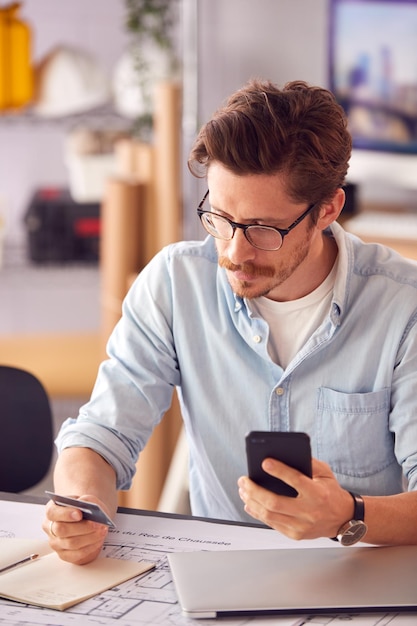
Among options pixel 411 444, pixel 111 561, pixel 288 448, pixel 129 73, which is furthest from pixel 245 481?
pixel 129 73

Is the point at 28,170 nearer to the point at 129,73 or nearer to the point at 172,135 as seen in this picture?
the point at 129,73

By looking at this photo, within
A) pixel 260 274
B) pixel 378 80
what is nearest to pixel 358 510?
pixel 260 274

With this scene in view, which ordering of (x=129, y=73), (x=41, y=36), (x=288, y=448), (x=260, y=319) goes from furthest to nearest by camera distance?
(x=41, y=36)
(x=129, y=73)
(x=260, y=319)
(x=288, y=448)

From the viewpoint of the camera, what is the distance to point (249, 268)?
59.7 inches

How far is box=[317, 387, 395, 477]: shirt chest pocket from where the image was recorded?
1.57 metres

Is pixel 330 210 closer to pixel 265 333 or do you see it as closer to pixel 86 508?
pixel 265 333

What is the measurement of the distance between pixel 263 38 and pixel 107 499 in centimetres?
225

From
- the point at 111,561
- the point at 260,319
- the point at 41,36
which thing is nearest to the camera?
the point at 111,561

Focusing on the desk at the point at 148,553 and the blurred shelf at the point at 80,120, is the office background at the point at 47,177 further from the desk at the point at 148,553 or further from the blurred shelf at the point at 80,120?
the desk at the point at 148,553

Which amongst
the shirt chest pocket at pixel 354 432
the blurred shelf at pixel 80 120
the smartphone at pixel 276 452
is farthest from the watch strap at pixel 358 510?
the blurred shelf at pixel 80 120

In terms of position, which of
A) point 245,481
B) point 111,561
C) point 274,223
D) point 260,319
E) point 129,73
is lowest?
point 111,561

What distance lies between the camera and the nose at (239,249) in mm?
1493

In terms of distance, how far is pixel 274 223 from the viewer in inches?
59.2

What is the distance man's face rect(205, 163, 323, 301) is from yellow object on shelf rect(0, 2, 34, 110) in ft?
7.07
